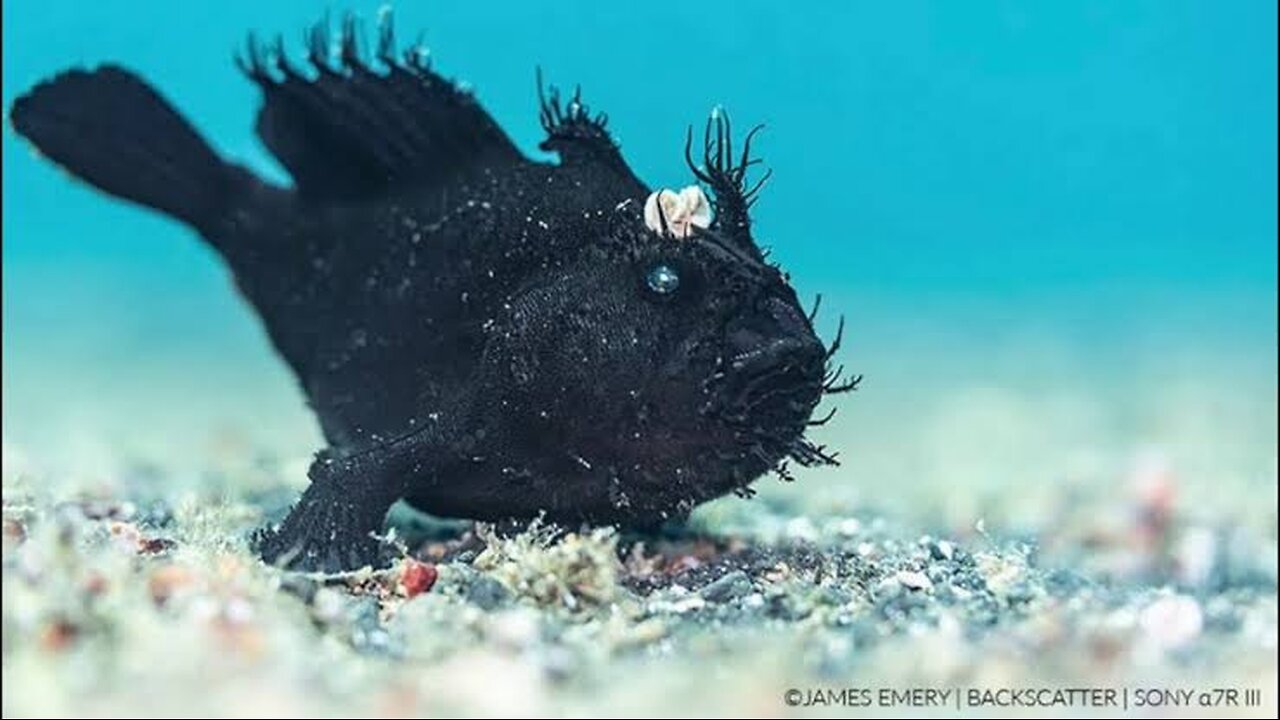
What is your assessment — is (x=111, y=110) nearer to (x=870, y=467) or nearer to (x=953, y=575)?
(x=953, y=575)

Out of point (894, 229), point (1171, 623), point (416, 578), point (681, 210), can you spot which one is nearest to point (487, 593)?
point (416, 578)

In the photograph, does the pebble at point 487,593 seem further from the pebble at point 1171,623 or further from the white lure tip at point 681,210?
the pebble at point 1171,623

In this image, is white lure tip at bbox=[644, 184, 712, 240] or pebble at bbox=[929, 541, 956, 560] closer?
white lure tip at bbox=[644, 184, 712, 240]

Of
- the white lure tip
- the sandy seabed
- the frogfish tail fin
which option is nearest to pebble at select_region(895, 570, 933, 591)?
the sandy seabed

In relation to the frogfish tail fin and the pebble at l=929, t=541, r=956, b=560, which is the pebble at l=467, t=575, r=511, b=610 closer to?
the pebble at l=929, t=541, r=956, b=560

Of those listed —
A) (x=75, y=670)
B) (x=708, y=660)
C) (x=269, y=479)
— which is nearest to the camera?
(x=75, y=670)

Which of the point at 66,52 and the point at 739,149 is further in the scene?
the point at 66,52

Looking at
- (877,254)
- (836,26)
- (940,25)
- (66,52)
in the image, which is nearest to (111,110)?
(836,26)
